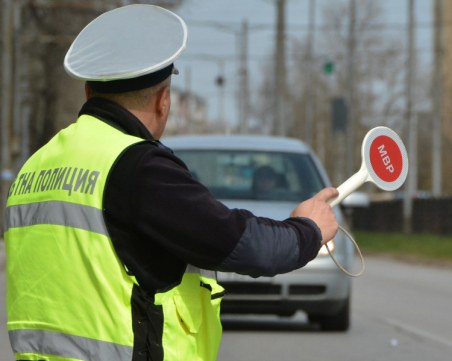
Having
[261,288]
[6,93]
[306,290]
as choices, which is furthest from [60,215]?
[6,93]

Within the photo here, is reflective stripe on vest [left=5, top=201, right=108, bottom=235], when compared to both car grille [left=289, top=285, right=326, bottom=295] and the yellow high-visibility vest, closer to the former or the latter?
the yellow high-visibility vest

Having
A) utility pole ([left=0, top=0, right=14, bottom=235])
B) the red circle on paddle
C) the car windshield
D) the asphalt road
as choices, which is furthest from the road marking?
utility pole ([left=0, top=0, right=14, bottom=235])

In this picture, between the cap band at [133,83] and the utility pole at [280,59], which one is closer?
the cap band at [133,83]

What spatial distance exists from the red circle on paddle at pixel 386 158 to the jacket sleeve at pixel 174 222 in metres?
0.52

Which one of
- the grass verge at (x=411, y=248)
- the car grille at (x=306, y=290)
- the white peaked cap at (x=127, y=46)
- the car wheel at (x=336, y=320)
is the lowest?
the grass verge at (x=411, y=248)

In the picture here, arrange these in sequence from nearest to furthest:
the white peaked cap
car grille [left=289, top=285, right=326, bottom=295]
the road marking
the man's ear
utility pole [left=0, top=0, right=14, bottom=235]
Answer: the white peaked cap
the man's ear
car grille [left=289, top=285, right=326, bottom=295]
the road marking
utility pole [left=0, top=0, right=14, bottom=235]

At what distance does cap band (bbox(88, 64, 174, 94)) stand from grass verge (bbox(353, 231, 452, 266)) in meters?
24.2

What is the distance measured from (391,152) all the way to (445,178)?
67634 millimetres

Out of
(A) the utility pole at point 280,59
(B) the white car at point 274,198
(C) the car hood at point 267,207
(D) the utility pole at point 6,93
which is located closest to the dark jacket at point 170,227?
(B) the white car at point 274,198

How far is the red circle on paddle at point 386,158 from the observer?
12.4 ft

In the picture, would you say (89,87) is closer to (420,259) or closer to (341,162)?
(420,259)

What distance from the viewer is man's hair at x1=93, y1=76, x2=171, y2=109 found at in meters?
3.44

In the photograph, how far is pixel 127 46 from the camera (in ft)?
11.1

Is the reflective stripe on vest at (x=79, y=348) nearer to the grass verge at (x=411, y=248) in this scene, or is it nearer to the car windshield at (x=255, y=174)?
the car windshield at (x=255, y=174)
